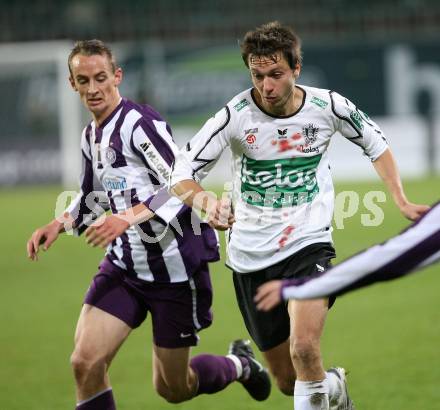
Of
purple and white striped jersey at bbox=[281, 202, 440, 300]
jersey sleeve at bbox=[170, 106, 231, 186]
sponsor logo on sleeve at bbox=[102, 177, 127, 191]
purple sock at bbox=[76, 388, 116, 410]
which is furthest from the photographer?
sponsor logo on sleeve at bbox=[102, 177, 127, 191]

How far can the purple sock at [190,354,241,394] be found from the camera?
581cm

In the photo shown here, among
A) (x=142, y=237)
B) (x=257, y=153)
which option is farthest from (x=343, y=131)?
(x=142, y=237)

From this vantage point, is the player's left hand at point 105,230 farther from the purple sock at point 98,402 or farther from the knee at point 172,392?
the knee at point 172,392

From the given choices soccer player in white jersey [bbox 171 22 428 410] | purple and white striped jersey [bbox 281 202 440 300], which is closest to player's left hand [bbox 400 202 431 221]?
soccer player in white jersey [bbox 171 22 428 410]

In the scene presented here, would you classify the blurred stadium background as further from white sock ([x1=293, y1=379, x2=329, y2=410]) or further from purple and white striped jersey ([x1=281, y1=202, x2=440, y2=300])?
purple and white striped jersey ([x1=281, y1=202, x2=440, y2=300])

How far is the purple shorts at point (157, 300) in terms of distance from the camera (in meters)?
5.26

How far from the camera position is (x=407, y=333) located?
795cm

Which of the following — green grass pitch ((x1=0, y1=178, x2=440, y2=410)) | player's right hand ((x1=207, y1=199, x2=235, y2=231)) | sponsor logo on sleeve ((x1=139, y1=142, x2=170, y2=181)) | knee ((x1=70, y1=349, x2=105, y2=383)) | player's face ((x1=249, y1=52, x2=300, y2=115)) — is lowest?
green grass pitch ((x1=0, y1=178, x2=440, y2=410))

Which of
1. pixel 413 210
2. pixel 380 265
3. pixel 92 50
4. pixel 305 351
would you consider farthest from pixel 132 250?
pixel 380 265

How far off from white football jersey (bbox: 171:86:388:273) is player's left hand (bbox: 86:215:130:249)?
0.43m

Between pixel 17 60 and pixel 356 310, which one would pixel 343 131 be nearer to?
pixel 356 310

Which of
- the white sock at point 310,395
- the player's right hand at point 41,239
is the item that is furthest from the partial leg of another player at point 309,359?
the player's right hand at point 41,239

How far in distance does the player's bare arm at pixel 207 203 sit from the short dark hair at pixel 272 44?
68cm

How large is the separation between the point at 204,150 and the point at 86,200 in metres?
0.98
